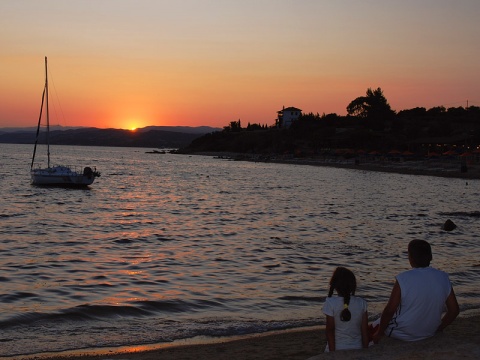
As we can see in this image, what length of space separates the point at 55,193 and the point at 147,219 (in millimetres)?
20818

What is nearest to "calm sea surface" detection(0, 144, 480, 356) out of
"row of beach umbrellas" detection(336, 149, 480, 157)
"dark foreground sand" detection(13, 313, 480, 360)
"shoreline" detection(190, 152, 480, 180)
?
"dark foreground sand" detection(13, 313, 480, 360)

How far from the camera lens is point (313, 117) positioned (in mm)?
197375

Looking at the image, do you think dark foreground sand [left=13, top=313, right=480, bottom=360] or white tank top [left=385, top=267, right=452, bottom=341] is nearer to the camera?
white tank top [left=385, top=267, right=452, bottom=341]

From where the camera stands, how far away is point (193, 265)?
58.0 ft

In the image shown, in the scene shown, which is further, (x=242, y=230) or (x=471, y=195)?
(x=471, y=195)

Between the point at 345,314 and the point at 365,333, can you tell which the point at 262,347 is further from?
the point at 345,314

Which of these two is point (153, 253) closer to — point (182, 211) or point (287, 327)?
point (287, 327)

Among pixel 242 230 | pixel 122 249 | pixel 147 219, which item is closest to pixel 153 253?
pixel 122 249

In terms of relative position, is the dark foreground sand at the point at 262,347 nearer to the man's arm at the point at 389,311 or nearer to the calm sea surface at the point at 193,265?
the man's arm at the point at 389,311

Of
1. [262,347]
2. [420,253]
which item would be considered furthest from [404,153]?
[420,253]

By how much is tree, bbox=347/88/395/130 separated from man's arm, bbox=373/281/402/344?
16632 centimetres

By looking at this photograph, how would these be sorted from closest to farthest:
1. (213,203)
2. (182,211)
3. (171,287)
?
(171,287)
(182,211)
(213,203)

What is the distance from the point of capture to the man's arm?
21.3ft

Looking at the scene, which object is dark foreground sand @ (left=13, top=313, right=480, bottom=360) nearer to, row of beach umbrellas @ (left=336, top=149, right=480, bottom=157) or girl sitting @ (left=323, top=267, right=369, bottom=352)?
girl sitting @ (left=323, top=267, right=369, bottom=352)
